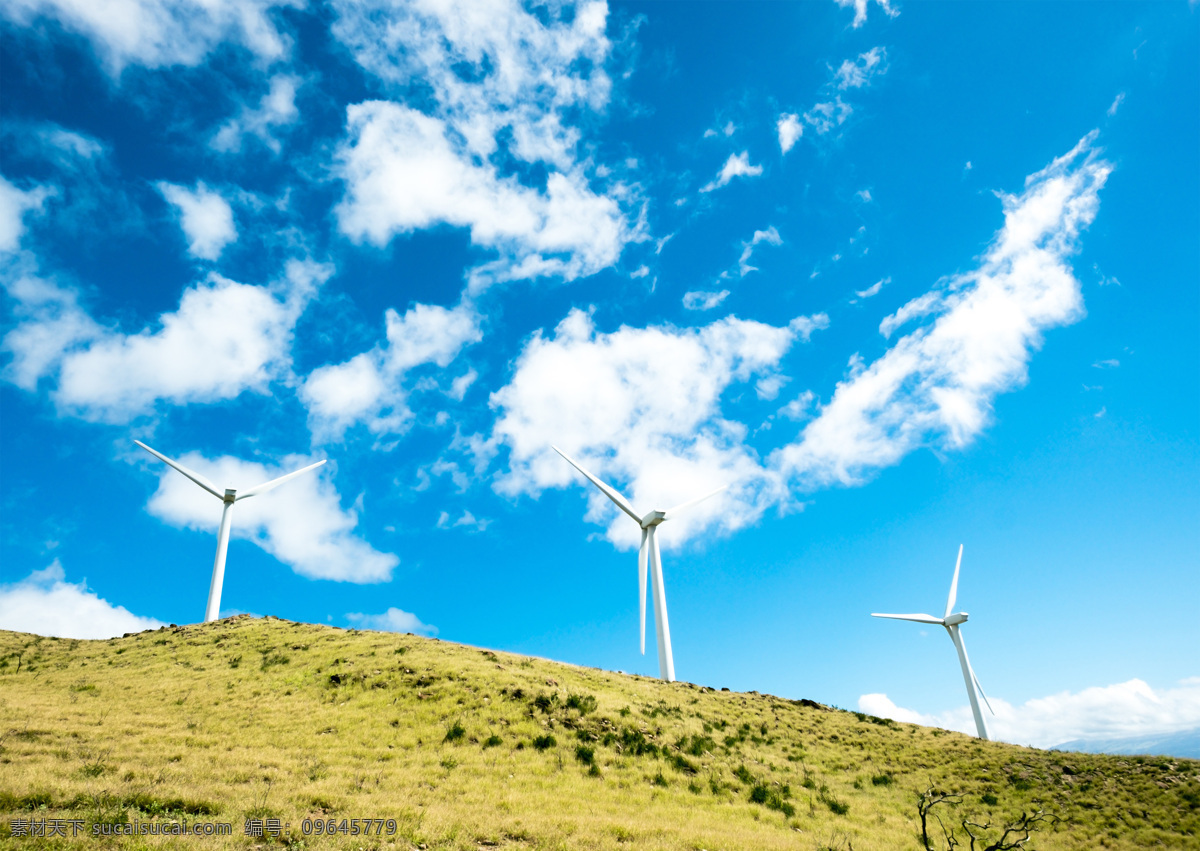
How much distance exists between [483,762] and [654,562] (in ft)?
112

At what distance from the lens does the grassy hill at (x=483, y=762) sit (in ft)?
52.9

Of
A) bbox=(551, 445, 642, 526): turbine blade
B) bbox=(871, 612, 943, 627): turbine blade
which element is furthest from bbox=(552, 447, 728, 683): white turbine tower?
bbox=(871, 612, 943, 627): turbine blade

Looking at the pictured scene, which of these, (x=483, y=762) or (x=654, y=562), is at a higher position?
(x=654, y=562)

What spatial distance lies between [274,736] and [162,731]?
422cm

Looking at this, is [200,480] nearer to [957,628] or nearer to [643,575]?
[643,575]

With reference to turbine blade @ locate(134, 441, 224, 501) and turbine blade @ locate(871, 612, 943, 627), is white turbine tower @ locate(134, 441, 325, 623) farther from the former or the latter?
turbine blade @ locate(871, 612, 943, 627)

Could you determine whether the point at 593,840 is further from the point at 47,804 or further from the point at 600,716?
the point at 600,716

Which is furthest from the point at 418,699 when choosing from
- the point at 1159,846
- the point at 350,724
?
the point at 1159,846

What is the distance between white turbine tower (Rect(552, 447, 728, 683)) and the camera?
172 feet

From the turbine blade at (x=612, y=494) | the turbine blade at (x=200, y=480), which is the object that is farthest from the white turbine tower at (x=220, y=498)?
the turbine blade at (x=612, y=494)

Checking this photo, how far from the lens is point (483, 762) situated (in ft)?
81.5

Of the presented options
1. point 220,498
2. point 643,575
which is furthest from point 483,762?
point 220,498

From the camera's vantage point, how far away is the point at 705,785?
2611 centimetres

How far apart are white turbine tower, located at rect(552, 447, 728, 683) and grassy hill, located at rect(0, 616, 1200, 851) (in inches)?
246
